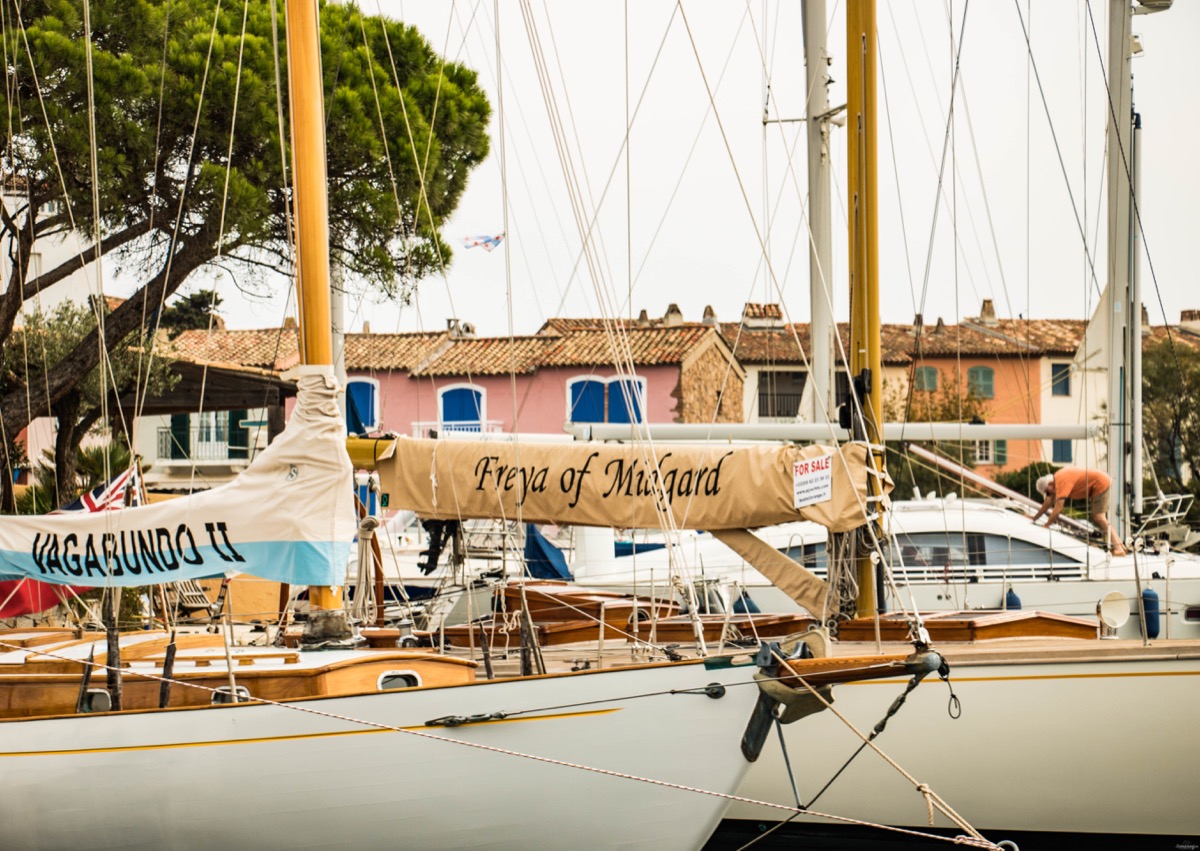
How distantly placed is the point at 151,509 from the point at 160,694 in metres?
1.03

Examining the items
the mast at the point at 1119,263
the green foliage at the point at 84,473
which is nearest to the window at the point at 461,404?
the green foliage at the point at 84,473

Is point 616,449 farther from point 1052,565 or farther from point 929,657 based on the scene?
point 1052,565

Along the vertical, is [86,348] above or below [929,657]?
above

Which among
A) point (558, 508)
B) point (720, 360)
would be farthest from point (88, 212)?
point (720, 360)

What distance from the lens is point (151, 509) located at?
7512 mm

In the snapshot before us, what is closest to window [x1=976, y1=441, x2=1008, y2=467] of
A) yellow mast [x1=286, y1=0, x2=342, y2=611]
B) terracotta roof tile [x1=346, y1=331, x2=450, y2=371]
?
terracotta roof tile [x1=346, y1=331, x2=450, y2=371]

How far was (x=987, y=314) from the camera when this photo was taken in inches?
1646

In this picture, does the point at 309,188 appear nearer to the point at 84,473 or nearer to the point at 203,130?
the point at 203,130

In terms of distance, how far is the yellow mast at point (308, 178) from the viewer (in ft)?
25.6

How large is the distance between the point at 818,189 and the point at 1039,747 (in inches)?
233

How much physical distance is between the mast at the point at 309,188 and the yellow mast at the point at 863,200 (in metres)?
3.89

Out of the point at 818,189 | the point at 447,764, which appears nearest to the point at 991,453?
the point at 818,189

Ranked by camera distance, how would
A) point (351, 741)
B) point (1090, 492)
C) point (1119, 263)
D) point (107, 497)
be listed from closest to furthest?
point (351, 741)
point (107, 497)
point (1090, 492)
point (1119, 263)

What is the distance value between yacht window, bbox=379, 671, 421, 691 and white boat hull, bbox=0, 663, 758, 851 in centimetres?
51
